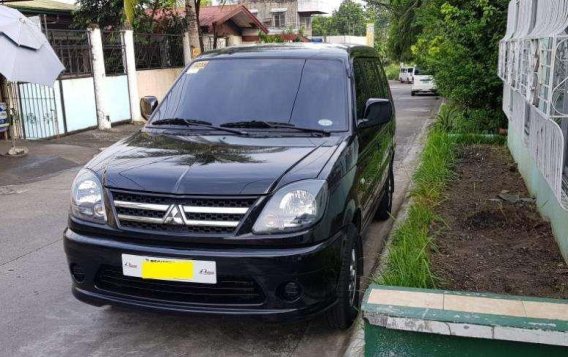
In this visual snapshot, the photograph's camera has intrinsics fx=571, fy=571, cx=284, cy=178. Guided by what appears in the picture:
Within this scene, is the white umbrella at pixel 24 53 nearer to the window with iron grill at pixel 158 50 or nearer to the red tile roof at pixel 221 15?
the window with iron grill at pixel 158 50

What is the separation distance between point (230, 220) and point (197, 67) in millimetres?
2090

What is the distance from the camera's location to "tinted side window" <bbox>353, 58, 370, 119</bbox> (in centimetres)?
462

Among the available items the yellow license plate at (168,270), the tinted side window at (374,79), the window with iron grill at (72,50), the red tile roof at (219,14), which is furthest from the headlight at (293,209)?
the red tile roof at (219,14)

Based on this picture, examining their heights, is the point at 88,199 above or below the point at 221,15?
below

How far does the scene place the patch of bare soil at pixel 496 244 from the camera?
3.91m

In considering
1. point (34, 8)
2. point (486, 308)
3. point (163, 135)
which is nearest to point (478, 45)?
point (163, 135)

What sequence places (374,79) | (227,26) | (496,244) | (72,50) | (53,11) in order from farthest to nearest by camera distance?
(227,26)
(53,11)
(72,50)
(374,79)
(496,244)

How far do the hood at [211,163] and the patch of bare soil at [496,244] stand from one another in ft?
4.31

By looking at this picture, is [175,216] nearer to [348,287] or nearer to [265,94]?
[348,287]

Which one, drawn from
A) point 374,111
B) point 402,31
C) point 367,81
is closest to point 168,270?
point 374,111

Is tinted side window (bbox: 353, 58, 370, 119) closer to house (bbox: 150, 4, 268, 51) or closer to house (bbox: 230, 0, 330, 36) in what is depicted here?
house (bbox: 150, 4, 268, 51)

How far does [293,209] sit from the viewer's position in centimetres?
325

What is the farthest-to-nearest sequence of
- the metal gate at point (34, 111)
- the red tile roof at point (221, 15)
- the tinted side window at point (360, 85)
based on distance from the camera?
the red tile roof at point (221, 15), the metal gate at point (34, 111), the tinted side window at point (360, 85)

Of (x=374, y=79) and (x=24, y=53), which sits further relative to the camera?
(x=24, y=53)
